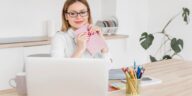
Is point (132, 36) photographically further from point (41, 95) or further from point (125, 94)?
point (41, 95)

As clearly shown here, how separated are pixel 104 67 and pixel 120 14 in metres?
2.90

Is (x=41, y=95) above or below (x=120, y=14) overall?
below

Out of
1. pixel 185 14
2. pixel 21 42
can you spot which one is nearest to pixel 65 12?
pixel 21 42

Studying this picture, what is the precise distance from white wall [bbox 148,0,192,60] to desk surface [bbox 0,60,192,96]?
1580 mm

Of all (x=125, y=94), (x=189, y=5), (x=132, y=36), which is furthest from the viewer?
(x=132, y=36)

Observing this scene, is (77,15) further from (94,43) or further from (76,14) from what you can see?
(94,43)

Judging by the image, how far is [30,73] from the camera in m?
Result: 1.29

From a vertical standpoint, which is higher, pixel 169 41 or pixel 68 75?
pixel 68 75

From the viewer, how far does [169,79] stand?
74.4 inches

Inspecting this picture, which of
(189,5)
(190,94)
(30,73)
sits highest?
(189,5)

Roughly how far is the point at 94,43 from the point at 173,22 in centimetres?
259

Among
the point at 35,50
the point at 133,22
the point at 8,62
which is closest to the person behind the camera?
the point at 8,62

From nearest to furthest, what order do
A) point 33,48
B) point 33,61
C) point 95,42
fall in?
1. point 33,61
2. point 95,42
3. point 33,48

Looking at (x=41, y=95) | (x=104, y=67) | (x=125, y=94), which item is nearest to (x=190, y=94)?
(x=125, y=94)
